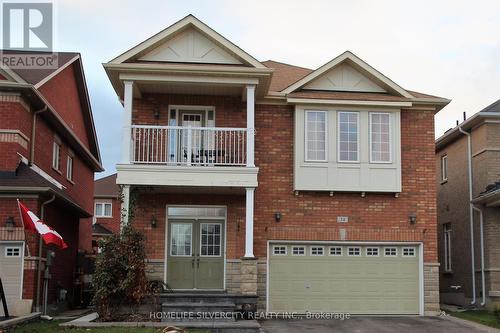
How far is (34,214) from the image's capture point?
53.1 ft

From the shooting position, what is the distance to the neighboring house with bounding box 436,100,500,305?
63.8 ft

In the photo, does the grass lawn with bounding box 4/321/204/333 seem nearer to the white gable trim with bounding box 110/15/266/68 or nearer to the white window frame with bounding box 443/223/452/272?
the white gable trim with bounding box 110/15/266/68

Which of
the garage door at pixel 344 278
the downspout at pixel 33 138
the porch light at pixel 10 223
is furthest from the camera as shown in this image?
the downspout at pixel 33 138

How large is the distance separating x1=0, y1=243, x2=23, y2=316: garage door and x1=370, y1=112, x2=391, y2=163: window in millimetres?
9824

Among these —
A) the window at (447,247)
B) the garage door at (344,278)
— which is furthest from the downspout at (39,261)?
the window at (447,247)

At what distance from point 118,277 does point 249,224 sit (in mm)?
3524

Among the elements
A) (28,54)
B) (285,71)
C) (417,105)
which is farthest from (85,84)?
(417,105)

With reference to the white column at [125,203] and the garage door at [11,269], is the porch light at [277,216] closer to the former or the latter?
the white column at [125,203]

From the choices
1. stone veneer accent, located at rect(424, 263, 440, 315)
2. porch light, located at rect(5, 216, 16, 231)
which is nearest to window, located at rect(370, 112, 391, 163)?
stone veneer accent, located at rect(424, 263, 440, 315)

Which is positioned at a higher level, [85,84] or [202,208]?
[85,84]

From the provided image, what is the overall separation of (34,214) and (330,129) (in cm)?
822

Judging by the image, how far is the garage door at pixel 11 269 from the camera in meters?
16.2

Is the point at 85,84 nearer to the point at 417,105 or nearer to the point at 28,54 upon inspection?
the point at 28,54

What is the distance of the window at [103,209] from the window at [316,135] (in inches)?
1148
